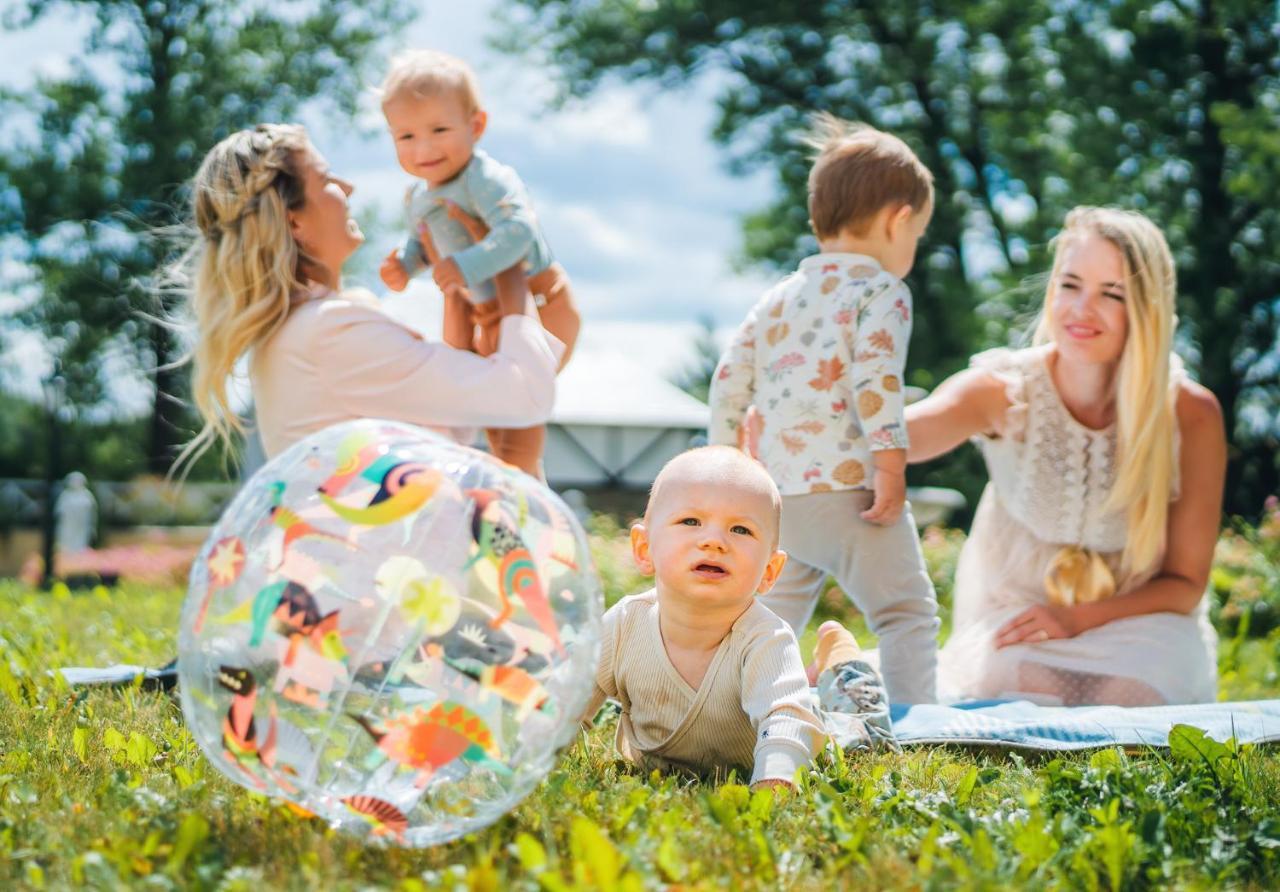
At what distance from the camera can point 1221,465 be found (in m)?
4.34

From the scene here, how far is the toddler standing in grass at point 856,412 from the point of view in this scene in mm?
3787

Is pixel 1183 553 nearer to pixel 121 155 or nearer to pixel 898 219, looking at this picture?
pixel 898 219

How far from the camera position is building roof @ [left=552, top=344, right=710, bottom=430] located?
18.0m

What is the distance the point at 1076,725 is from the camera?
342cm

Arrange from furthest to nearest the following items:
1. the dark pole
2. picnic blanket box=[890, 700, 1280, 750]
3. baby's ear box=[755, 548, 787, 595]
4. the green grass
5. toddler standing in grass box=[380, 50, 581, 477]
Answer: the dark pole < toddler standing in grass box=[380, 50, 581, 477] < picnic blanket box=[890, 700, 1280, 750] < baby's ear box=[755, 548, 787, 595] < the green grass

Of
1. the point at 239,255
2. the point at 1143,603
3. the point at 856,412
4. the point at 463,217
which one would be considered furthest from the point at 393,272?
the point at 1143,603

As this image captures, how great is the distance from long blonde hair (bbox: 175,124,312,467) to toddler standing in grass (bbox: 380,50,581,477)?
0.45 meters

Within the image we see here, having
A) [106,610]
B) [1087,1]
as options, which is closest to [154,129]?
[1087,1]

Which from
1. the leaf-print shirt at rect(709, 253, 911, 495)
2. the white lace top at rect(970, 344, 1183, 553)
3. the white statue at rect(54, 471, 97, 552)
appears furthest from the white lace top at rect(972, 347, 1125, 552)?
the white statue at rect(54, 471, 97, 552)

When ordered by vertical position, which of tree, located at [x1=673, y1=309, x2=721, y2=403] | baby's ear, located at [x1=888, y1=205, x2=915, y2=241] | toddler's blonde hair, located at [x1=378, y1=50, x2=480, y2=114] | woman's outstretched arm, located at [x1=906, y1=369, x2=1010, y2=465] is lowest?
tree, located at [x1=673, y1=309, x2=721, y2=403]

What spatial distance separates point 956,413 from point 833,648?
1.39 m

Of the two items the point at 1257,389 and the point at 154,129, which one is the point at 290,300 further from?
the point at 154,129

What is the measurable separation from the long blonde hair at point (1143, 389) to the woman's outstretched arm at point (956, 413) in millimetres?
442

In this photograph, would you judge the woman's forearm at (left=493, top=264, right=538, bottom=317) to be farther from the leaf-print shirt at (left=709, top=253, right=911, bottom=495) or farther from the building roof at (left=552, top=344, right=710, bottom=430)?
the building roof at (left=552, top=344, right=710, bottom=430)
